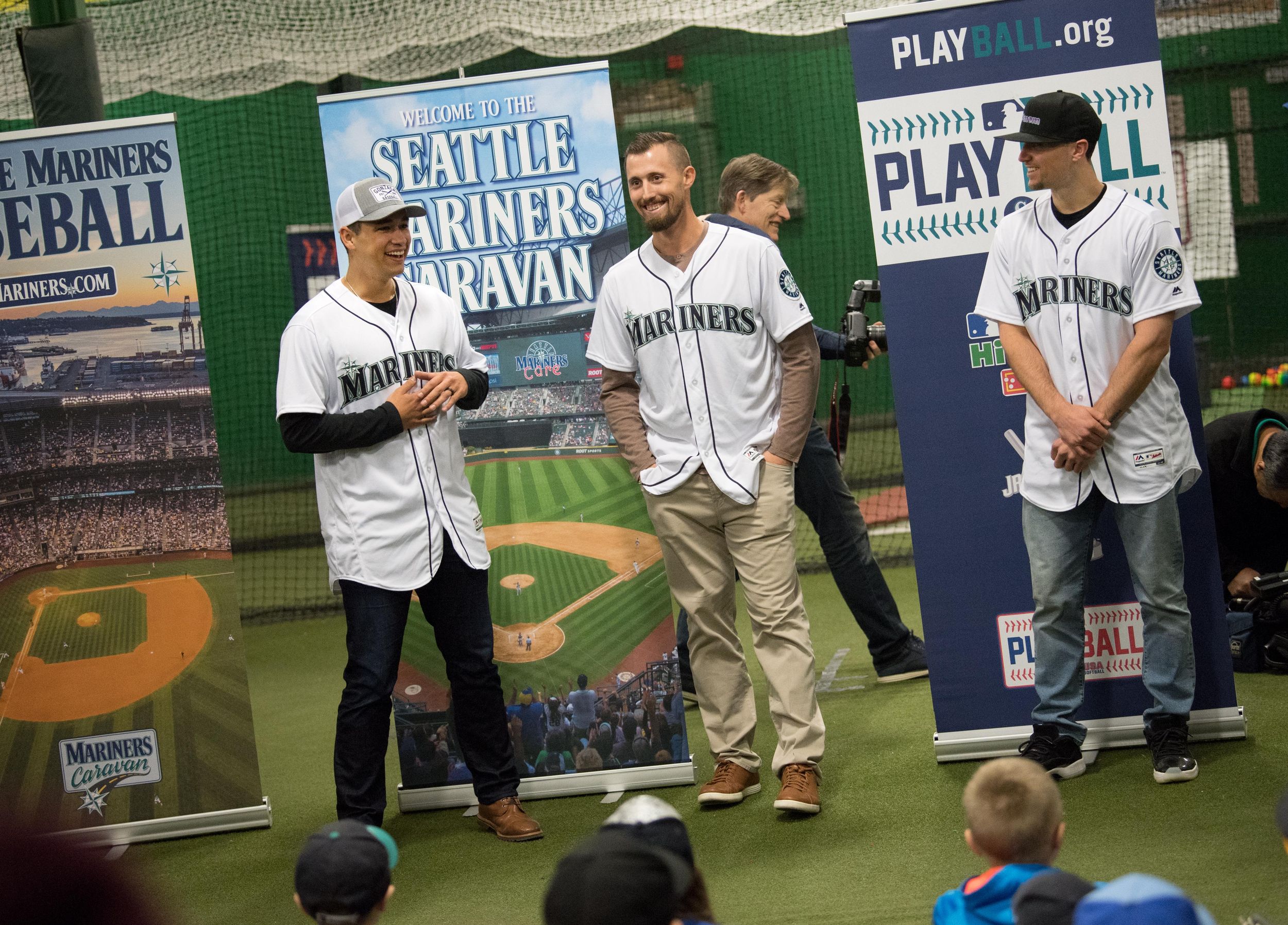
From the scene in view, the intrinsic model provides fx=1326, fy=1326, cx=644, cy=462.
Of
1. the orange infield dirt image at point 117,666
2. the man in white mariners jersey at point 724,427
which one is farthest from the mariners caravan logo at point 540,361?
the orange infield dirt image at point 117,666

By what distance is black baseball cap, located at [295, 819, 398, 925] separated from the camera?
76.5 inches

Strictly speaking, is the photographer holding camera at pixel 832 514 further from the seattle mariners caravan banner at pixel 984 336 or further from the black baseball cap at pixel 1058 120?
the black baseball cap at pixel 1058 120

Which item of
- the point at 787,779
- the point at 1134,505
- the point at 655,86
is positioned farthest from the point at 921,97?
the point at 655,86

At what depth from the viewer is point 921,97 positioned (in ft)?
12.1

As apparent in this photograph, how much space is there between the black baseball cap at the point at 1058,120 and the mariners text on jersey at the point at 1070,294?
36 centimetres

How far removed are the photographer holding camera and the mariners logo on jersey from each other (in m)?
0.86

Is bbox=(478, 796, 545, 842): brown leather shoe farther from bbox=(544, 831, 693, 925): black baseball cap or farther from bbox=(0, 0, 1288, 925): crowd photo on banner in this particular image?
bbox=(544, 831, 693, 925): black baseball cap

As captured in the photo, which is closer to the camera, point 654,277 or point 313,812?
point 654,277

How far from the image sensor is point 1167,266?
3.43m

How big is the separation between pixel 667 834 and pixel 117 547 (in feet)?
8.86

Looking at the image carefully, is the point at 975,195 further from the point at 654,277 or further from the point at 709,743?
the point at 709,743

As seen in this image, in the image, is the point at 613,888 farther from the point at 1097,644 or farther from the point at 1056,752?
the point at 1097,644

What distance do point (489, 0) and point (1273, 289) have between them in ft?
21.8

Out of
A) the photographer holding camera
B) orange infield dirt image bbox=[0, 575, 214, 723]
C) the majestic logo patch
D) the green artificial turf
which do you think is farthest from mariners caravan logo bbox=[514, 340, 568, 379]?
the majestic logo patch
